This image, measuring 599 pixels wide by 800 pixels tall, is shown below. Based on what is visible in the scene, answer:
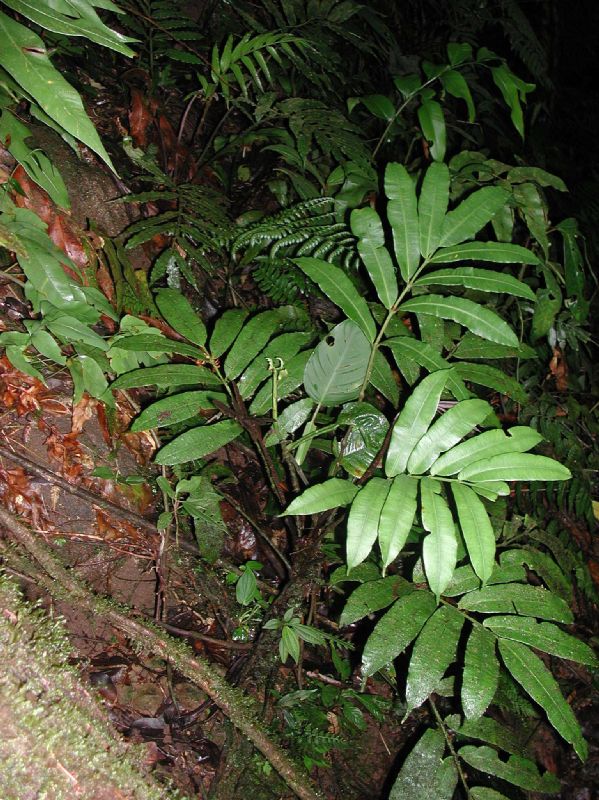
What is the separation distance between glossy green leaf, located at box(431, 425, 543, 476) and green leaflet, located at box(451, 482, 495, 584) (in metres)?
0.07

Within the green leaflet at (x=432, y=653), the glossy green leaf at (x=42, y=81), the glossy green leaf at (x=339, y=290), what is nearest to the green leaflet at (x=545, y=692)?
the green leaflet at (x=432, y=653)

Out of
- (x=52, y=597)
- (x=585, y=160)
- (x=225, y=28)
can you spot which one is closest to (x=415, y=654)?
(x=52, y=597)

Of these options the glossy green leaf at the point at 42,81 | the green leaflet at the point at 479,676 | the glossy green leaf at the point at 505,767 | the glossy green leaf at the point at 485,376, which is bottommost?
the glossy green leaf at the point at 505,767

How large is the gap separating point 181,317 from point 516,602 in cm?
123

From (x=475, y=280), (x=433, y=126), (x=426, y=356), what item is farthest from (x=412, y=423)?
(x=433, y=126)

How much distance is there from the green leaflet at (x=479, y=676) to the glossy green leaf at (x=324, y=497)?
1.63 feet

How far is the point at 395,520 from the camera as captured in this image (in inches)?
49.5

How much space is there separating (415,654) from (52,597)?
100cm

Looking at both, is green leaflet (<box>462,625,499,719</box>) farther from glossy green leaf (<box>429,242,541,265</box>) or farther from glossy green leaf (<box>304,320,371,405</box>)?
glossy green leaf (<box>429,242,541,265</box>)

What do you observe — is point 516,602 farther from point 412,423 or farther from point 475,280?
point 475,280

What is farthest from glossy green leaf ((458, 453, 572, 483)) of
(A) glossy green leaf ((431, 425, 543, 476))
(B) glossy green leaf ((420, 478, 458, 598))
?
(B) glossy green leaf ((420, 478, 458, 598))

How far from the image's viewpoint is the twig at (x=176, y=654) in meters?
1.55

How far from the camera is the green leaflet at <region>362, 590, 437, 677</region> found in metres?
1.43

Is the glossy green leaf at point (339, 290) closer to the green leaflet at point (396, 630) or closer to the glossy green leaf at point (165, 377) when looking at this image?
the glossy green leaf at point (165, 377)
